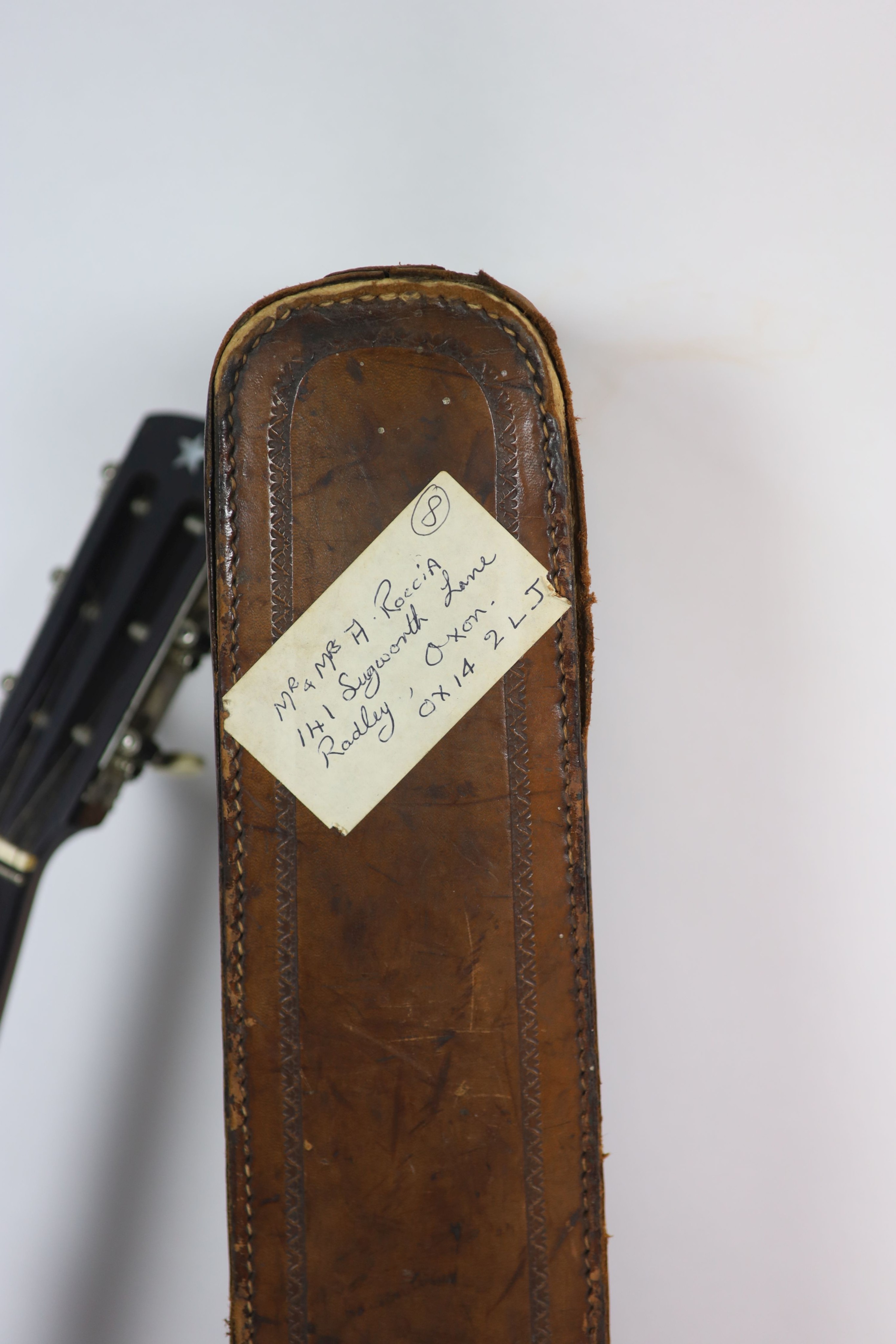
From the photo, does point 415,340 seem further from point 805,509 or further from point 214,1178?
point 214,1178

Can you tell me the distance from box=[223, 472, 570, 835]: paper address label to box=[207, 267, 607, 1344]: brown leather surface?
0.04 ft

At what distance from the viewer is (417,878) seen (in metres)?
0.63

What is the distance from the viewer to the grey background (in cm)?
81

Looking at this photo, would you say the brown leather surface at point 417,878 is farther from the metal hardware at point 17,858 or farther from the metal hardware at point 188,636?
the metal hardware at point 17,858

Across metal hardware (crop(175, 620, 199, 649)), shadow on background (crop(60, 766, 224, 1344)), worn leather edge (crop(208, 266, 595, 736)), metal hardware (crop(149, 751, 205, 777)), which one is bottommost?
shadow on background (crop(60, 766, 224, 1344))

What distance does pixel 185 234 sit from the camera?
88 cm

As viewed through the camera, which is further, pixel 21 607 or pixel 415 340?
pixel 21 607

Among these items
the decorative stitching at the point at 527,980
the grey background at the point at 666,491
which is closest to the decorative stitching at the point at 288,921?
the decorative stitching at the point at 527,980

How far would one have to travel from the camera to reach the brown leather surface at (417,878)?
625 mm

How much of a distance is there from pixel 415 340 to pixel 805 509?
1.38ft

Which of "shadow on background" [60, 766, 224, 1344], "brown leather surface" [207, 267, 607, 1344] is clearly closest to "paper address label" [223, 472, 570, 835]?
"brown leather surface" [207, 267, 607, 1344]

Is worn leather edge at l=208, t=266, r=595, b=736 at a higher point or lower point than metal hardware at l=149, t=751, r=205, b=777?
higher

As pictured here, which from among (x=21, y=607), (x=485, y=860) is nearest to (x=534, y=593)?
(x=485, y=860)

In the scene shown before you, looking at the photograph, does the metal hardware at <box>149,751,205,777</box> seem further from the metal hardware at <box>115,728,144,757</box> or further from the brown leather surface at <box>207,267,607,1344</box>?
the brown leather surface at <box>207,267,607,1344</box>
